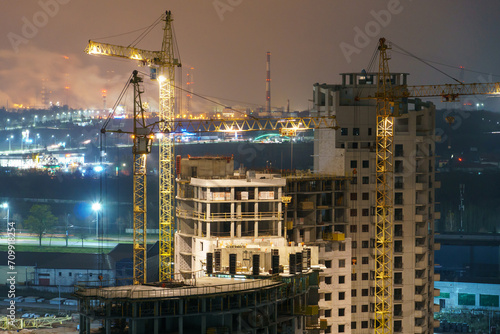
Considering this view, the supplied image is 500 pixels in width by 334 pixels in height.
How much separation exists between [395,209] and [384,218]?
183 centimetres

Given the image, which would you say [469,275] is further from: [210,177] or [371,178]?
[210,177]

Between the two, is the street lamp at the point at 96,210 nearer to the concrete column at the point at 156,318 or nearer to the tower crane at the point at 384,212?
the tower crane at the point at 384,212

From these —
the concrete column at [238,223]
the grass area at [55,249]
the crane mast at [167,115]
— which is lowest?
the grass area at [55,249]

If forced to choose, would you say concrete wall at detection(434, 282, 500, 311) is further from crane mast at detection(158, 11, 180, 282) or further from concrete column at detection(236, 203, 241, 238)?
concrete column at detection(236, 203, 241, 238)

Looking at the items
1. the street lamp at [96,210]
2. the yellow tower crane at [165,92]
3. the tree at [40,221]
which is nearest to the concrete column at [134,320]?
the yellow tower crane at [165,92]

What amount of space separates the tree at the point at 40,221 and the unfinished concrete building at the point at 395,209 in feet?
214

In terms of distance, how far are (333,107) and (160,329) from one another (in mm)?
27868

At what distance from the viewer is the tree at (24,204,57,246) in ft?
365

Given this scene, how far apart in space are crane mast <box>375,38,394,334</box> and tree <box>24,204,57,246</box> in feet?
219

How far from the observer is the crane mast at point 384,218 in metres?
50.6

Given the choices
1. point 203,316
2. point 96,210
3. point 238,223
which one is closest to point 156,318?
point 203,316

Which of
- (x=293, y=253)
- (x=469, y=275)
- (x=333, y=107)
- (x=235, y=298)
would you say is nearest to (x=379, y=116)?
(x=333, y=107)

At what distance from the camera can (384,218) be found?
50344 mm

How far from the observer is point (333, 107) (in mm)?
53406
